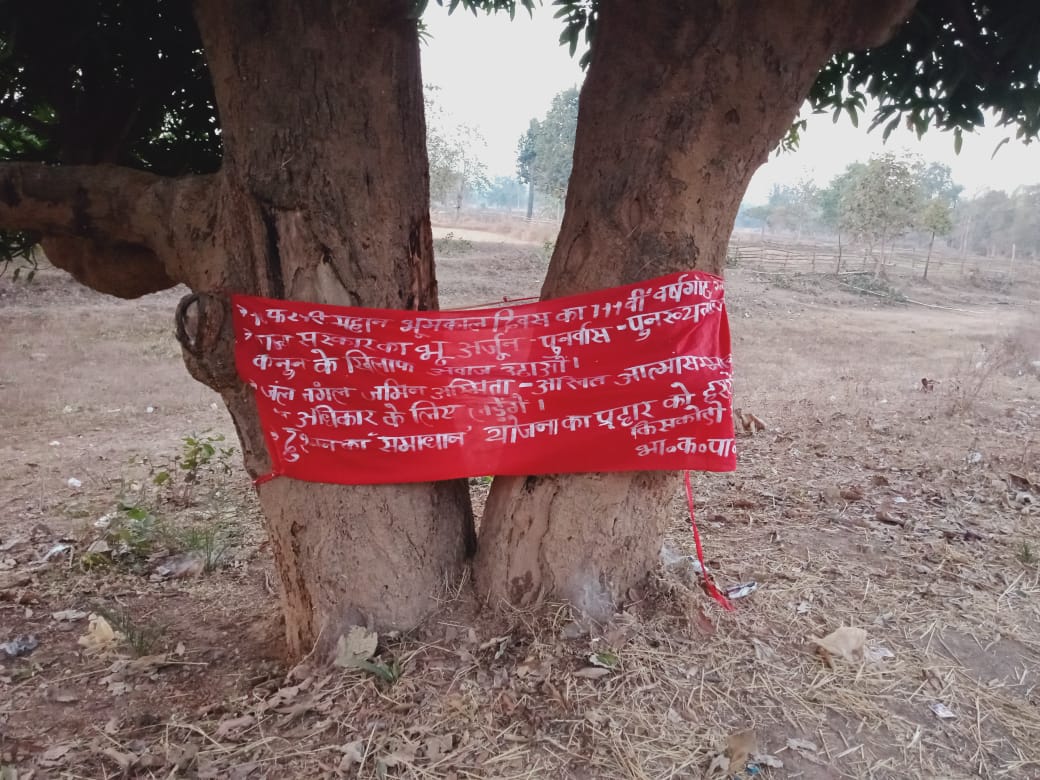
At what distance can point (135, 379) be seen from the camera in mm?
9070

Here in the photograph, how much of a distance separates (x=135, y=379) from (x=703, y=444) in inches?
336

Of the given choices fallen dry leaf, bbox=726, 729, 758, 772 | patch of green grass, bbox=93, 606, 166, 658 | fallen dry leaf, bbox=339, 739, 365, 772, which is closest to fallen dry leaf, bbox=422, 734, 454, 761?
fallen dry leaf, bbox=339, 739, 365, 772

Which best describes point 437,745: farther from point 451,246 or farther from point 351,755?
point 451,246

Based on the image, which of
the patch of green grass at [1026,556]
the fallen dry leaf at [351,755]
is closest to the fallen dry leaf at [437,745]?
the fallen dry leaf at [351,755]

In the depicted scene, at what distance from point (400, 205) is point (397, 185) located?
0.06m

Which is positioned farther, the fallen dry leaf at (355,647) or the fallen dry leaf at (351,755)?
the fallen dry leaf at (355,647)

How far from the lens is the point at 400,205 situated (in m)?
2.36

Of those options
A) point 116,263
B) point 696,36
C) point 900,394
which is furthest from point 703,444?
point 900,394

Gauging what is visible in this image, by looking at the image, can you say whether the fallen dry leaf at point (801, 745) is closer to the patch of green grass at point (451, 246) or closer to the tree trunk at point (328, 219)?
the tree trunk at point (328, 219)

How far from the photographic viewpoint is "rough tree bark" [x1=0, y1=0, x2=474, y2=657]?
222cm

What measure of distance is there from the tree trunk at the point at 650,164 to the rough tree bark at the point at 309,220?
1.38 feet

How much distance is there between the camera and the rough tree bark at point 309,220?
2225mm

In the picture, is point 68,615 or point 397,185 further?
point 68,615

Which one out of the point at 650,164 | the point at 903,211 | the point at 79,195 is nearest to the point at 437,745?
the point at 650,164
